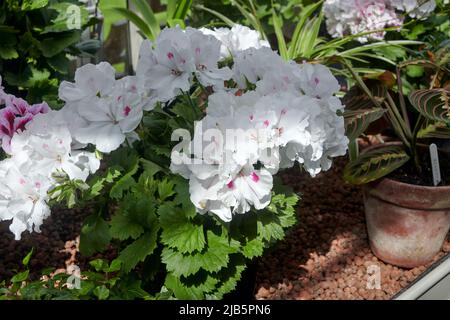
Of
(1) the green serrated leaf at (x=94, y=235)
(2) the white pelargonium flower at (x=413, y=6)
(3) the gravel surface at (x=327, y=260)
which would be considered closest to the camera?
(1) the green serrated leaf at (x=94, y=235)

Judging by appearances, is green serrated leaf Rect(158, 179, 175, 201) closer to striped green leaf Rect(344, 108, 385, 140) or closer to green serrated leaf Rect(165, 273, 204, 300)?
green serrated leaf Rect(165, 273, 204, 300)

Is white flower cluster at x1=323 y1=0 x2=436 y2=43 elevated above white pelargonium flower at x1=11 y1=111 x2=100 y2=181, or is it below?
Result: below

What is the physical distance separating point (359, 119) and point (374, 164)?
0.15 meters

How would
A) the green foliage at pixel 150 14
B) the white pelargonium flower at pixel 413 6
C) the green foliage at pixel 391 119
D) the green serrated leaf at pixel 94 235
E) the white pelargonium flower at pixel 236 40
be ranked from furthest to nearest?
1. the green foliage at pixel 150 14
2. the white pelargonium flower at pixel 413 6
3. the green foliage at pixel 391 119
4. the white pelargonium flower at pixel 236 40
5. the green serrated leaf at pixel 94 235

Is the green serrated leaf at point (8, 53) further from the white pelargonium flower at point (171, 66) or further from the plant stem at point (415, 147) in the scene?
the plant stem at point (415, 147)

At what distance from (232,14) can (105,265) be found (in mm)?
1613

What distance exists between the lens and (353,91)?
189 centimetres

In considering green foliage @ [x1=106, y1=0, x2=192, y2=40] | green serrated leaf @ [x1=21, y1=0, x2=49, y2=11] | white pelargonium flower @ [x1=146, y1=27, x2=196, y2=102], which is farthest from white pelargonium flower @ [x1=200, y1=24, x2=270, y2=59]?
green foliage @ [x1=106, y1=0, x2=192, y2=40]

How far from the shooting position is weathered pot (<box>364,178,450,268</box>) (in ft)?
5.40

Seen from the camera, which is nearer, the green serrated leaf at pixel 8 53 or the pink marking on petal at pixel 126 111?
the pink marking on petal at pixel 126 111

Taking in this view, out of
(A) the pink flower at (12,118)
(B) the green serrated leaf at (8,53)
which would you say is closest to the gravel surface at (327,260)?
(A) the pink flower at (12,118)

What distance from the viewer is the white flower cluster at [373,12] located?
221 cm

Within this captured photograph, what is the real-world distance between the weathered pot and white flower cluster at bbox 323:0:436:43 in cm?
75
